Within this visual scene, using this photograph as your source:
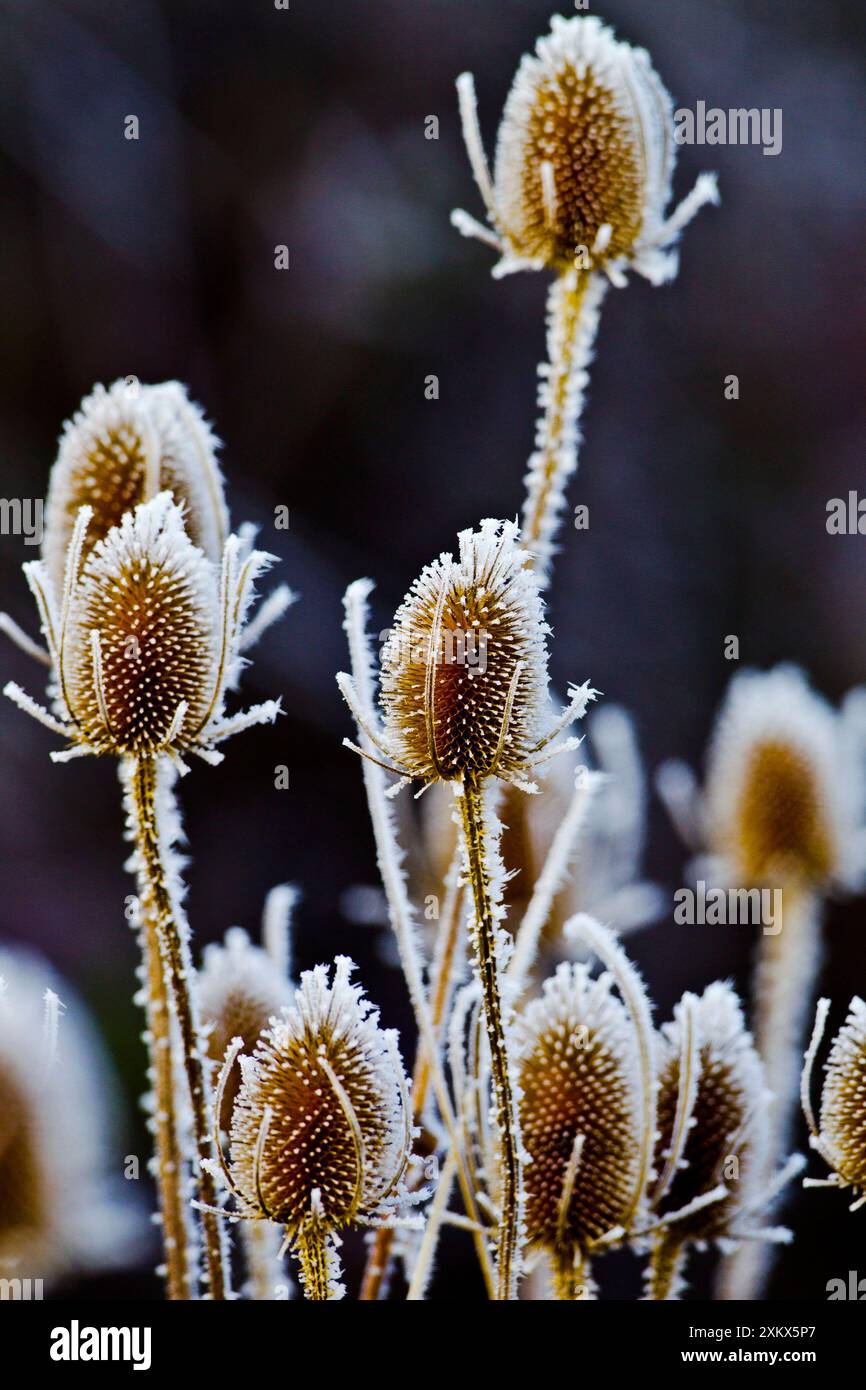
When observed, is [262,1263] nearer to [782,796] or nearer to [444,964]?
[444,964]

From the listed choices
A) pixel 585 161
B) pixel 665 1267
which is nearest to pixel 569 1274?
pixel 665 1267

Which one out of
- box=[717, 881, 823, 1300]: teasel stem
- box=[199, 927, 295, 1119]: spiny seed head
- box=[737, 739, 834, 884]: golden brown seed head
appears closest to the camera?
box=[199, 927, 295, 1119]: spiny seed head

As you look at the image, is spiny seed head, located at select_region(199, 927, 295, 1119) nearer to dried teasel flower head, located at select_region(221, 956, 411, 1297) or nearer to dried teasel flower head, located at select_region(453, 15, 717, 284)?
dried teasel flower head, located at select_region(221, 956, 411, 1297)

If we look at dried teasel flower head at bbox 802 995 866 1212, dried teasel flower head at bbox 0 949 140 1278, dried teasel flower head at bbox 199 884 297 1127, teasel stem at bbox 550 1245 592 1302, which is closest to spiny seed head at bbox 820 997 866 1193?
dried teasel flower head at bbox 802 995 866 1212

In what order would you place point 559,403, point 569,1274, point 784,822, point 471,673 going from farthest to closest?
point 784,822
point 559,403
point 569,1274
point 471,673
